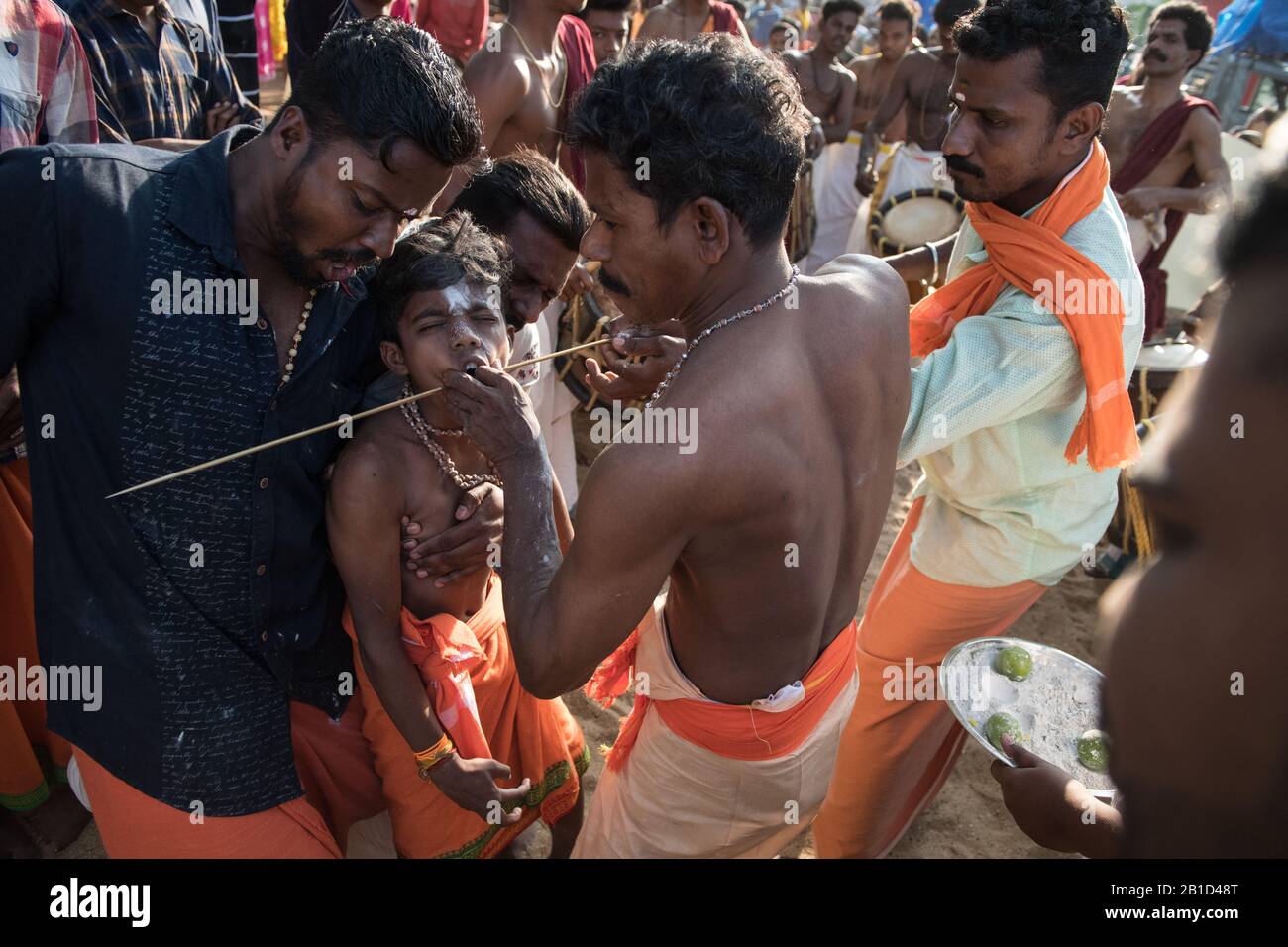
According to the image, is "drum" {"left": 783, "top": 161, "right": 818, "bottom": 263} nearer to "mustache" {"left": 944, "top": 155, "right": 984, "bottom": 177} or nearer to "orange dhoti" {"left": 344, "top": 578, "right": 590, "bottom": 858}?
"mustache" {"left": 944, "top": 155, "right": 984, "bottom": 177}

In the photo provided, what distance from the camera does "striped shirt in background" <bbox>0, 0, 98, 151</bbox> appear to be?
242 cm

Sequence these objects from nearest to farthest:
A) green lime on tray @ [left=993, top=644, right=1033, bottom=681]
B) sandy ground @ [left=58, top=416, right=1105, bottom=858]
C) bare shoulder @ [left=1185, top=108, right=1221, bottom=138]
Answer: green lime on tray @ [left=993, top=644, right=1033, bottom=681], sandy ground @ [left=58, top=416, right=1105, bottom=858], bare shoulder @ [left=1185, top=108, right=1221, bottom=138]

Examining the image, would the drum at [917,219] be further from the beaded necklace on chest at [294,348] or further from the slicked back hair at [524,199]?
the beaded necklace on chest at [294,348]

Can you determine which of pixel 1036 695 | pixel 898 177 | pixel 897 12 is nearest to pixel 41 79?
pixel 1036 695

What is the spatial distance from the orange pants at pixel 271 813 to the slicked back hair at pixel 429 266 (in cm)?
97

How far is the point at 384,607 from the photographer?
2137 millimetres

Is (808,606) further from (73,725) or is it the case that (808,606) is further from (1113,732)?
(73,725)

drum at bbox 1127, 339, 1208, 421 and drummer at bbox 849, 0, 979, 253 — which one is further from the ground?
drummer at bbox 849, 0, 979, 253

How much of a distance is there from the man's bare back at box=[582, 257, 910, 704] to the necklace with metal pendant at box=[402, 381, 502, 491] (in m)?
0.57

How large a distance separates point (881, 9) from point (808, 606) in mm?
8478

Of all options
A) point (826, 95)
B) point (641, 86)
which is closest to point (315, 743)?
point (641, 86)

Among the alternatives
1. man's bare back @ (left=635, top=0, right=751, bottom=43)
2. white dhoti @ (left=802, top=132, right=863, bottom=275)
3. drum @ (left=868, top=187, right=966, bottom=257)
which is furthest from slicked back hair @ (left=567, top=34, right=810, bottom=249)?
white dhoti @ (left=802, top=132, right=863, bottom=275)

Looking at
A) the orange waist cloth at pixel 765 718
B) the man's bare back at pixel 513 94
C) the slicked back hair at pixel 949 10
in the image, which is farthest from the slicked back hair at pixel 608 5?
the orange waist cloth at pixel 765 718
